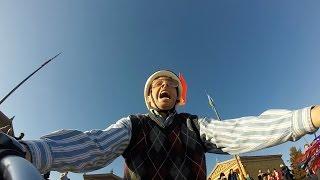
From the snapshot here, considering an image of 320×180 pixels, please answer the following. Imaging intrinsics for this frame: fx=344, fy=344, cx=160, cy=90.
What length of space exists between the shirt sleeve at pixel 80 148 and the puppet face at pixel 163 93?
17.2 inches

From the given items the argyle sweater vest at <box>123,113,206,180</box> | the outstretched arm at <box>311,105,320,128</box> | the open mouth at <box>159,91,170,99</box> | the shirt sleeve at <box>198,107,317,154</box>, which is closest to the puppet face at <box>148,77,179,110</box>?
the open mouth at <box>159,91,170,99</box>

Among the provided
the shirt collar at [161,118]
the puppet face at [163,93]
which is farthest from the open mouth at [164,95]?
the shirt collar at [161,118]

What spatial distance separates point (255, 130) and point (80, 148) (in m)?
1.23

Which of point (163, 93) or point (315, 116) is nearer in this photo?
point (315, 116)

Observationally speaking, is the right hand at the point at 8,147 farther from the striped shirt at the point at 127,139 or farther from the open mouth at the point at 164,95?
the open mouth at the point at 164,95

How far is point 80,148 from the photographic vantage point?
224 centimetres

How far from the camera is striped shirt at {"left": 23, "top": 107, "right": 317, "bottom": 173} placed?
1.93 meters

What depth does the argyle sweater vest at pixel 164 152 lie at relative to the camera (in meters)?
2.81

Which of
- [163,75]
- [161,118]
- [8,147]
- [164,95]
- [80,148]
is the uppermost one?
[163,75]

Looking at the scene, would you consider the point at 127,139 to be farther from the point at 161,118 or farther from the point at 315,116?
the point at 315,116

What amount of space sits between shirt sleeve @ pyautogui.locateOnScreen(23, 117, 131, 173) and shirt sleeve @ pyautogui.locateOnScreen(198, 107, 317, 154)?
0.72m

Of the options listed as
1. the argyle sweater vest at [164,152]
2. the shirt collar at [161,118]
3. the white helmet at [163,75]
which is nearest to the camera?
the argyle sweater vest at [164,152]

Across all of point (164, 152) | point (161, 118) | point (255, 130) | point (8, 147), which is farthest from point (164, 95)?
point (8, 147)

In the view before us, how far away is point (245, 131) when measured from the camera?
101 inches
